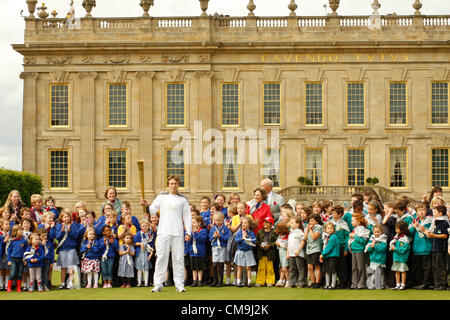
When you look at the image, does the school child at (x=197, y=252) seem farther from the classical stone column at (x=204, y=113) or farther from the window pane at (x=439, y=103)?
the window pane at (x=439, y=103)

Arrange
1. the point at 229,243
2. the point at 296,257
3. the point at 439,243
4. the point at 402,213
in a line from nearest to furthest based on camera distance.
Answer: the point at 439,243 → the point at 296,257 → the point at 402,213 → the point at 229,243

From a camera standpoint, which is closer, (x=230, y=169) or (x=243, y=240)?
(x=243, y=240)

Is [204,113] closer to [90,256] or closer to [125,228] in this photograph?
[125,228]

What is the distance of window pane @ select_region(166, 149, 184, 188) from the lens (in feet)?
139

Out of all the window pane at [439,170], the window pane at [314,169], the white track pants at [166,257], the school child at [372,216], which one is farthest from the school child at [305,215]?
the window pane at [439,170]

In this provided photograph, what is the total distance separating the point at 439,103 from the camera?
42625 mm

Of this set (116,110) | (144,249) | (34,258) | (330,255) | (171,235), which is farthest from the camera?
(116,110)

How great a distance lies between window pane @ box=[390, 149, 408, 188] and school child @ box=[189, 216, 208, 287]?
86.1 feet

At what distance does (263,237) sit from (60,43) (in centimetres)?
2788

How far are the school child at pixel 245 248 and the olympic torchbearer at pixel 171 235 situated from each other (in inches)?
78.8

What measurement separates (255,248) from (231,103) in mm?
25702

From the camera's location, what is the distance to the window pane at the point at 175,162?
4244cm

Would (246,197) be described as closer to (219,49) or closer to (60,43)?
(219,49)

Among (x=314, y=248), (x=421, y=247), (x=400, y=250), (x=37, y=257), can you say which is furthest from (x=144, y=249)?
(x=421, y=247)
